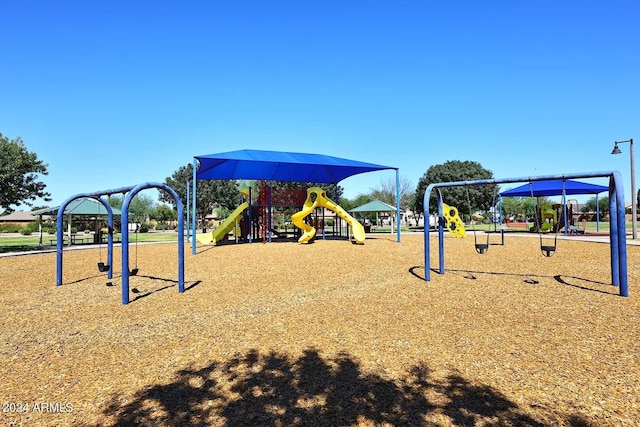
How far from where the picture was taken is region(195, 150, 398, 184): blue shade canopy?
57.2ft

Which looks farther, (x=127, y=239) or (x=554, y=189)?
(x=554, y=189)

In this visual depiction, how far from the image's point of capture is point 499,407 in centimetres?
306

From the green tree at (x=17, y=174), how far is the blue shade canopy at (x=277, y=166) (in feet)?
30.5

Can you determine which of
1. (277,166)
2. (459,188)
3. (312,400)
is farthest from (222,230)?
(459,188)

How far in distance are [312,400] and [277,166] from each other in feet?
63.5

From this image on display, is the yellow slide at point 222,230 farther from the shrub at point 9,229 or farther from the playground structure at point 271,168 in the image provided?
the shrub at point 9,229

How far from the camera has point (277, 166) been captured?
21.8 meters

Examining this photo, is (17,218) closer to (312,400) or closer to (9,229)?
(9,229)

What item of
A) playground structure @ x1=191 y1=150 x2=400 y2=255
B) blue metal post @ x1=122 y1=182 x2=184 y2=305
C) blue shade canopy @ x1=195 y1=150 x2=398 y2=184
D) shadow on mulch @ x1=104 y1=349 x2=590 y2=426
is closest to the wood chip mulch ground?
shadow on mulch @ x1=104 y1=349 x2=590 y2=426

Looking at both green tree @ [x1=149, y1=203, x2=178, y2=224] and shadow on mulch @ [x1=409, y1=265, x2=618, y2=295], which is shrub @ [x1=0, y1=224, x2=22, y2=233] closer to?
green tree @ [x1=149, y1=203, x2=178, y2=224]

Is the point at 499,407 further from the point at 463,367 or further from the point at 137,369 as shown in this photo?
the point at 137,369

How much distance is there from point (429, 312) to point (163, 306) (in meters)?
4.84

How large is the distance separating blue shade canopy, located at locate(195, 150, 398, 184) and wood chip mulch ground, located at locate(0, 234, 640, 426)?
32.1 ft

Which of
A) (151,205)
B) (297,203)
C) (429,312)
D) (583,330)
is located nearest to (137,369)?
(429,312)
